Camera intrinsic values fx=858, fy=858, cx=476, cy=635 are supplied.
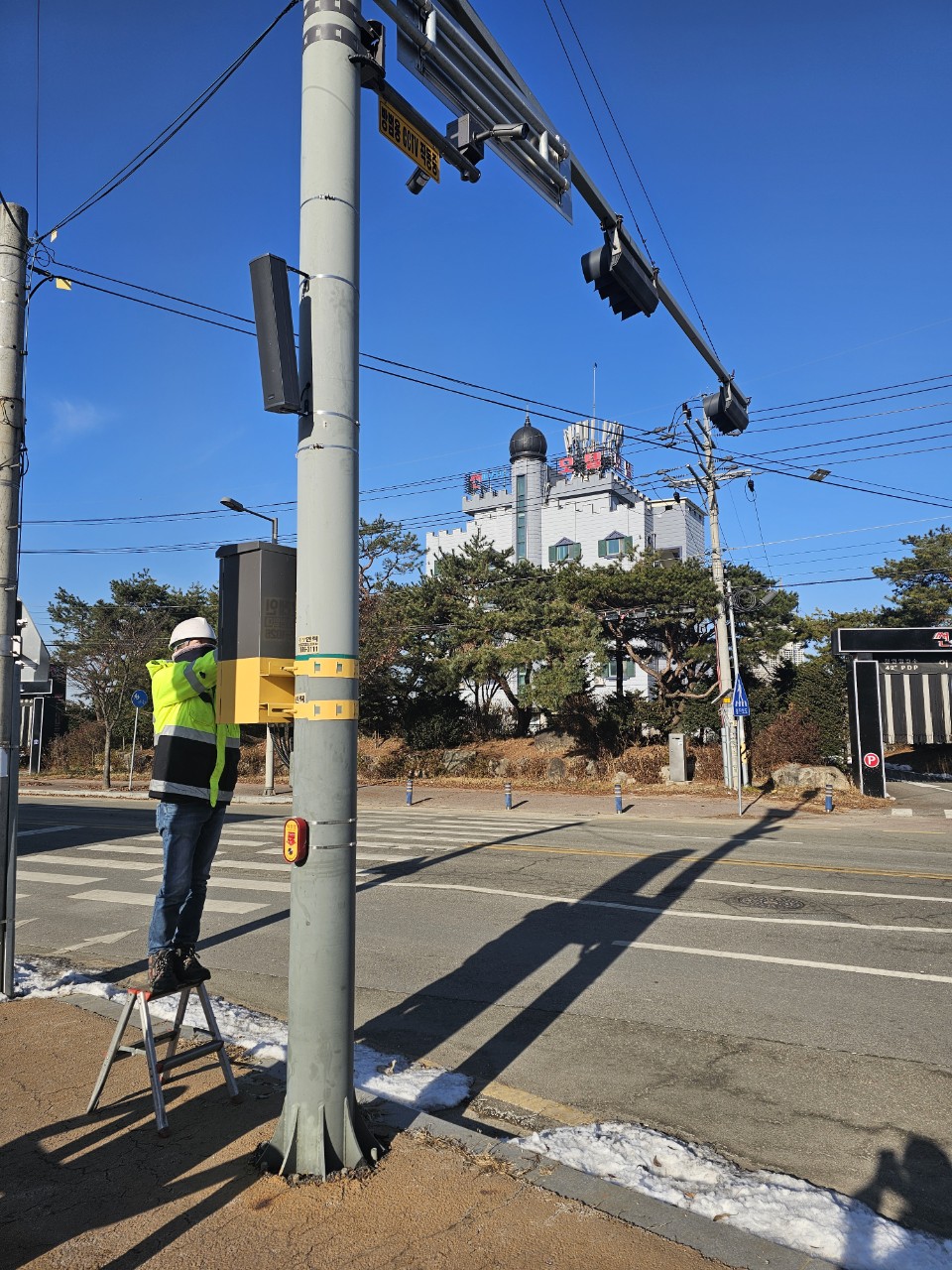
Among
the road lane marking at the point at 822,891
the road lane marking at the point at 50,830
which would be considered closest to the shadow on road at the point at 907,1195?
the road lane marking at the point at 822,891

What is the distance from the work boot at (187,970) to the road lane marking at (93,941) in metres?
3.75

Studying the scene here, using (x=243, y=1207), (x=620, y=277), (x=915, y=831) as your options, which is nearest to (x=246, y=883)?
(x=243, y=1207)

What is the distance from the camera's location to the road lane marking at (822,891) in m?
9.31

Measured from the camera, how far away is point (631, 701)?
31391 millimetres

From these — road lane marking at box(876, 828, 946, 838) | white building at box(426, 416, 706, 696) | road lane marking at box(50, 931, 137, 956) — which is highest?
white building at box(426, 416, 706, 696)

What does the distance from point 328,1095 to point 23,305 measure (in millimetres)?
6263

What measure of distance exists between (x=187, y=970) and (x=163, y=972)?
132 millimetres

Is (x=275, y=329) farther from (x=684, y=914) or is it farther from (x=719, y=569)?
(x=719, y=569)

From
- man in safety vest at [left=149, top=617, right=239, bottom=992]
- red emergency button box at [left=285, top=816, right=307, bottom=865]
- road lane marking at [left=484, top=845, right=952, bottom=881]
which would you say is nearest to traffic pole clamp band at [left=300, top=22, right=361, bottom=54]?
man in safety vest at [left=149, top=617, right=239, bottom=992]

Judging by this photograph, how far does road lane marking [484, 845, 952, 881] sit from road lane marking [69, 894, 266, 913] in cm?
484

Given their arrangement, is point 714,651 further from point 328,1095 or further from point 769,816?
point 328,1095

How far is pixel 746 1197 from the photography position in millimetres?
3455

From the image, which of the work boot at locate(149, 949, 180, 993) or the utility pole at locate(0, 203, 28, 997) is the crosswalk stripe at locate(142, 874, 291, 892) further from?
the work boot at locate(149, 949, 180, 993)

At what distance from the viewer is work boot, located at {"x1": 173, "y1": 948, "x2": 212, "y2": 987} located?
→ 4656 millimetres
